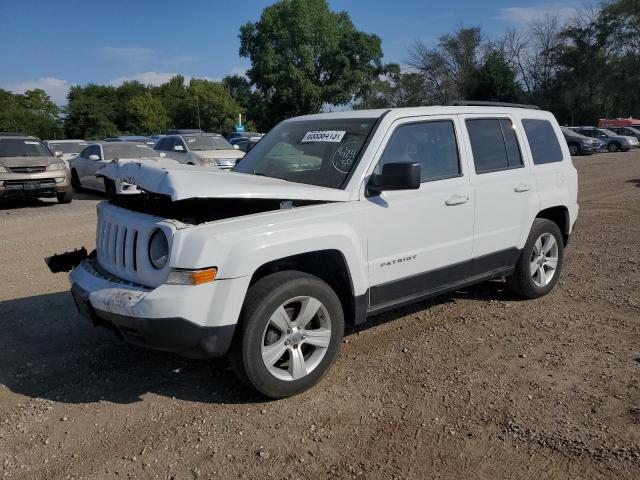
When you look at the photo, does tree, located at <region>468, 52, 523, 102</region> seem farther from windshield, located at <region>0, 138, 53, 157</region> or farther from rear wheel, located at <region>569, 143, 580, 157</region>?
windshield, located at <region>0, 138, 53, 157</region>

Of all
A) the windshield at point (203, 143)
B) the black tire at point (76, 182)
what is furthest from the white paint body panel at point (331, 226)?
the black tire at point (76, 182)

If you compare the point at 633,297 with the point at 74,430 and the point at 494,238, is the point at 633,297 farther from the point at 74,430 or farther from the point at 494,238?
the point at 74,430

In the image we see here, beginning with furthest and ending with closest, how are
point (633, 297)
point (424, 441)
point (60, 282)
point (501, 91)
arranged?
point (501, 91), point (60, 282), point (633, 297), point (424, 441)

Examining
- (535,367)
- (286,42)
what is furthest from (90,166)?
(286,42)

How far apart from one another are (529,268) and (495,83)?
169 ft

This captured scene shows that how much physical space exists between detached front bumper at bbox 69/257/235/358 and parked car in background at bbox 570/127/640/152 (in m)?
35.5

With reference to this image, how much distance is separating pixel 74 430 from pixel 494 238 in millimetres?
3509

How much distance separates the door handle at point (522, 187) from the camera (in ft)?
16.1

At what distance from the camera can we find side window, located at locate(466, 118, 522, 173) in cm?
466

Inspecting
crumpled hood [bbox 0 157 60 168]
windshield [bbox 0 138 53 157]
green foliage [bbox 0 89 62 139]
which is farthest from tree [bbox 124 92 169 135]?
crumpled hood [bbox 0 157 60 168]

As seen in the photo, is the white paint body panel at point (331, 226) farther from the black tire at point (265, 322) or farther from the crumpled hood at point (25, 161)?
the crumpled hood at point (25, 161)

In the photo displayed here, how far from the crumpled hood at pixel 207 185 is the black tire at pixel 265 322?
0.52 m

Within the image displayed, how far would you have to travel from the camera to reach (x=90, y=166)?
1541cm

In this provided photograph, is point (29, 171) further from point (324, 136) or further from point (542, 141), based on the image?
point (542, 141)
